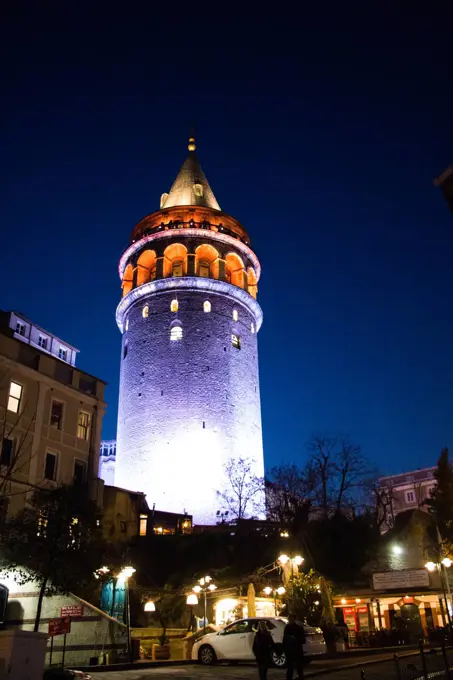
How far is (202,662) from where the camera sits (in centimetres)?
1786

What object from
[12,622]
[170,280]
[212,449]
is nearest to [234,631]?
[12,622]

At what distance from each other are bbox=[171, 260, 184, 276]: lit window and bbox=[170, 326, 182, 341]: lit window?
18.2 ft

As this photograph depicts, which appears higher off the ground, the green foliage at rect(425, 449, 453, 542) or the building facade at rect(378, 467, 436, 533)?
the building facade at rect(378, 467, 436, 533)

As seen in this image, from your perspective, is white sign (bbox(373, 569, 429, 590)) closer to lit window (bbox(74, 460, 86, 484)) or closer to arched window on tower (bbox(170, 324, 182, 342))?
lit window (bbox(74, 460, 86, 484))

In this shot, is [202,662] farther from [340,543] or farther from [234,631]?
[340,543]

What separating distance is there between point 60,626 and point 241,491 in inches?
1122

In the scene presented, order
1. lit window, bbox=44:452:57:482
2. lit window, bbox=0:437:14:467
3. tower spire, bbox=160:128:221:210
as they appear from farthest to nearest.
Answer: tower spire, bbox=160:128:221:210
lit window, bbox=44:452:57:482
lit window, bbox=0:437:14:467

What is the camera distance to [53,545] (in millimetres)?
21031

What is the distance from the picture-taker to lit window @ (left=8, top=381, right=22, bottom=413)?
1057 inches

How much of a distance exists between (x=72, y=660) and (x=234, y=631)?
19.5 ft

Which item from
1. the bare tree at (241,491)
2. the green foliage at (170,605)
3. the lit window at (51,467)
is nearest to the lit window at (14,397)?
the lit window at (51,467)

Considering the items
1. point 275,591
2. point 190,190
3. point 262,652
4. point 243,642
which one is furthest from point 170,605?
point 190,190

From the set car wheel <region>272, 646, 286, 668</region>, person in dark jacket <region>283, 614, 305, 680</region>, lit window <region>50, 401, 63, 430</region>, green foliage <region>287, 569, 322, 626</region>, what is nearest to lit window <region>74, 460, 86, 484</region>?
lit window <region>50, 401, 63, 430</region>

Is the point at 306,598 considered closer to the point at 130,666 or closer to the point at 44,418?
the point at 130,666
